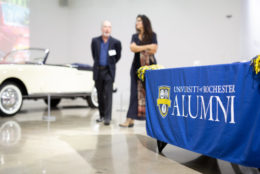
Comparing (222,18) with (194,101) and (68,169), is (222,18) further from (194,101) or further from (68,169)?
(68,169)

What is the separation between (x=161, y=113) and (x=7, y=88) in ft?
11.0

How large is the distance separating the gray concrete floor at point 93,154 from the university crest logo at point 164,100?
0.41 m

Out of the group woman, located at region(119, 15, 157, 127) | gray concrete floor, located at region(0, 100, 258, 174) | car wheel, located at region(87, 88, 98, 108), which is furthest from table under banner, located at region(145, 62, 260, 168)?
car wheel, located at region(87, 88, 98, 108)

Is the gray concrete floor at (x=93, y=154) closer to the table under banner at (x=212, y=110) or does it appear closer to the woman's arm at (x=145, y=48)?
the table under banner at (x=212, y=110)

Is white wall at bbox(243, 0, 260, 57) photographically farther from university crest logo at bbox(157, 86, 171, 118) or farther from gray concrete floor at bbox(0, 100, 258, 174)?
university crest logo at bbox(157, 86, 171, 118)

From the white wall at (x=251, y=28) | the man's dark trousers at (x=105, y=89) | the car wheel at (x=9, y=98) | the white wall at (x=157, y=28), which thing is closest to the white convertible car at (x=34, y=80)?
the car wheel at (x=9, y=98)

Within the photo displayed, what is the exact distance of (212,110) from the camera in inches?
77.9

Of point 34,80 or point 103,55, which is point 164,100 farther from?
point 34,80

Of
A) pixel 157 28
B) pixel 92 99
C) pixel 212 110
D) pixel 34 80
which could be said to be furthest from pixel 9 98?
pixel 157 28

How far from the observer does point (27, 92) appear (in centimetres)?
521

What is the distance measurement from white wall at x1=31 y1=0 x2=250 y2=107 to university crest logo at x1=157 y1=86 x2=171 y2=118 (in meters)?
5.96

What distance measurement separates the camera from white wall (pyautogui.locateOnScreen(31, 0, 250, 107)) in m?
8.62

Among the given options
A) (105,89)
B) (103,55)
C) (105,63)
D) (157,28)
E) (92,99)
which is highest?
(157,28)

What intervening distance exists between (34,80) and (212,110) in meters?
4.01
